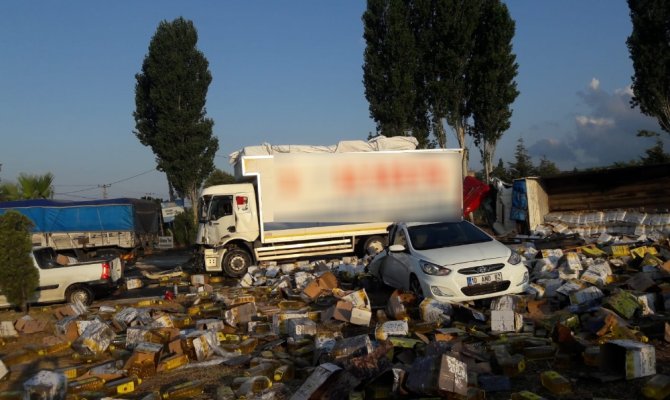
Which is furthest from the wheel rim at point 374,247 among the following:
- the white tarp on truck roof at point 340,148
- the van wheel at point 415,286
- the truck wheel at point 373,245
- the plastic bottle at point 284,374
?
the plastic bottle at point 284,374

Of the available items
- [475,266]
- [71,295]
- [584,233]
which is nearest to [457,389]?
[475,266]

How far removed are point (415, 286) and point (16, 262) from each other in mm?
7228

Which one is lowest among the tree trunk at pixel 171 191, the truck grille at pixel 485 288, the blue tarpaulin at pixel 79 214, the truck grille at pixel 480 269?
the truck grille at pixel 485 288

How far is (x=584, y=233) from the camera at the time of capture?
15.5m

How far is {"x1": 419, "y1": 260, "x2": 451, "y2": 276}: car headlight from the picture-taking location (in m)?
7.61

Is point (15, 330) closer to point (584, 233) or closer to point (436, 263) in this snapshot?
point (436, 263)

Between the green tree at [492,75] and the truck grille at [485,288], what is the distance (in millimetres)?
19134

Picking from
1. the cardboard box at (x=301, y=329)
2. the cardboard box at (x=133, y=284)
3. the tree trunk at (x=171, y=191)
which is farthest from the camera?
the tree trunk at (x=171, y=191)

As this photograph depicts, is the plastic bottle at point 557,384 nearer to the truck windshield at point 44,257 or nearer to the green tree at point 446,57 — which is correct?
the truck windshield at point 44,257

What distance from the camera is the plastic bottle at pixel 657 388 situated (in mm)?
3924

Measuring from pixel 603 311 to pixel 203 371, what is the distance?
15.1 feet

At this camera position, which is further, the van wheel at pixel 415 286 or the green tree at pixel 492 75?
the green tree at pixel 492 75

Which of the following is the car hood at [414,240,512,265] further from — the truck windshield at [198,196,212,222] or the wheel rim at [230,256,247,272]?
the truck windshield at [198,196,212,222]

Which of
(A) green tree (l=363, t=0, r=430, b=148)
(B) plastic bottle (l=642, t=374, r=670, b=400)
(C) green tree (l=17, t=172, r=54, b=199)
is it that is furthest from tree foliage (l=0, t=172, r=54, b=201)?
(B) plastic bottle (l=642, t=374, r=670, b=400)
